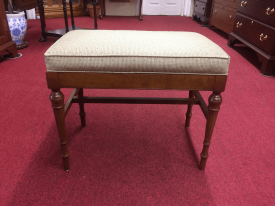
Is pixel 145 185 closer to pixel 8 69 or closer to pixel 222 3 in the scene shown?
pixel 8 69

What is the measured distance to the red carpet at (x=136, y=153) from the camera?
88 cm

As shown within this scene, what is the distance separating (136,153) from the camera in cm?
110

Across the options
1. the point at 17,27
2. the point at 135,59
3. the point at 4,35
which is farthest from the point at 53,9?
the point at 135,59

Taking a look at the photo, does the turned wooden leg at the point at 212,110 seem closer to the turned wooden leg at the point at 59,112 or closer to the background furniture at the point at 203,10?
the turned wooden leg at the point at 59,112

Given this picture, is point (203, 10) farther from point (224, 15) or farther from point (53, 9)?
point (53, 9)

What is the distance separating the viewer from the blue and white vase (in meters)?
2.31

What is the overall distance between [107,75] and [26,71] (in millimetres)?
1434

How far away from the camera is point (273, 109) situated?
1488 mm

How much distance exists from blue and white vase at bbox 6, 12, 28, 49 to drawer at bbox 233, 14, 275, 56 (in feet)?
7.35

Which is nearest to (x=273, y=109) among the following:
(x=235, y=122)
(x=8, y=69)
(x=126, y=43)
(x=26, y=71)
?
(x=235, y=122)

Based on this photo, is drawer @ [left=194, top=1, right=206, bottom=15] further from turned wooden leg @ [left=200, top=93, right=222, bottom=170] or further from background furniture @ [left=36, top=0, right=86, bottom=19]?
turned wooden leg @ [left=200, top=93, right=222, bottom=170]

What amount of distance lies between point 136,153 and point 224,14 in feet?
8.60

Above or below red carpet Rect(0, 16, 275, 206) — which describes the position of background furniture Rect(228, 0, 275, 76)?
above

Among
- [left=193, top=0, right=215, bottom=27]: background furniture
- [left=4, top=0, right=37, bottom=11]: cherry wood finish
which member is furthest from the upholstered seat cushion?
[left=193, top=0, right=215, bottom=27]: background furniture
